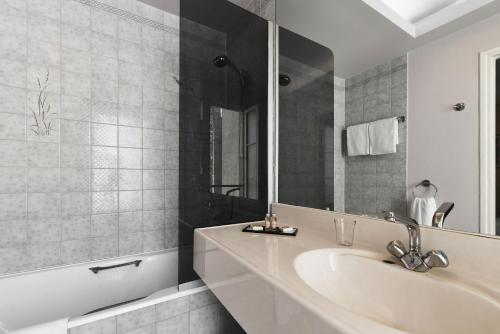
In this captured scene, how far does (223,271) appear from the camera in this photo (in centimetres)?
82

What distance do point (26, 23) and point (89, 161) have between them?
3.18ft

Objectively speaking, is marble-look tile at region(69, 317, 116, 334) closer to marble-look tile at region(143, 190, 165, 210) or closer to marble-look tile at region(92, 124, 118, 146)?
marble-look tile at region(143, 190, 165, 210)

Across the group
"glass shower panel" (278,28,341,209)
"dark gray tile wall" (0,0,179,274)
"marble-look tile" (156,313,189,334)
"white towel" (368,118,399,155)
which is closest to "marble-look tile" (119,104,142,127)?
"dark gray tile wall" (0,0,179,274)

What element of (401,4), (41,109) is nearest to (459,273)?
(401,4)

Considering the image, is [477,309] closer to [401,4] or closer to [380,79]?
[380,79]

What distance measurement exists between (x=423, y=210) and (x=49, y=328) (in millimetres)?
1393

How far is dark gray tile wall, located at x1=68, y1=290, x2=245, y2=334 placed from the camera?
934 mm

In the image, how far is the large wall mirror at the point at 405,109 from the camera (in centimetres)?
62

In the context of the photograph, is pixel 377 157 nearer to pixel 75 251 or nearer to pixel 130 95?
pixel 130 95

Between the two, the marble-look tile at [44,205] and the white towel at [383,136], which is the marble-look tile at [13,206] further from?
the white towel at [383,136]

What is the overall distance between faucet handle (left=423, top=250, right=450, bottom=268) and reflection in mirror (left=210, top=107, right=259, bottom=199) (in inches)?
37.0

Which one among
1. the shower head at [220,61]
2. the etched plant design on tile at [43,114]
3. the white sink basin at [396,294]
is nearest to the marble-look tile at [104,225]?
the etched plant design on tile at [43,114]

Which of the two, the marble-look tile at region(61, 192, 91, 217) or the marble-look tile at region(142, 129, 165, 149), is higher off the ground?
the marble-look tile at region(142, 129, 165, 149)

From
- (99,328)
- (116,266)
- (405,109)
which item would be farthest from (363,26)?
(116,266)
